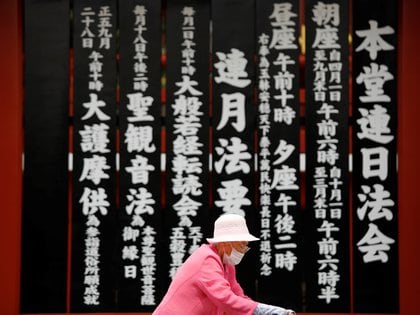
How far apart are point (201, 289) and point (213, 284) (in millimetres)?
96

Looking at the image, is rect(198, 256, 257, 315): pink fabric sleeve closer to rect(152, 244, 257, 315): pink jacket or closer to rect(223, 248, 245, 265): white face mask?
rect(152, 244, 257, 315): pink jacket

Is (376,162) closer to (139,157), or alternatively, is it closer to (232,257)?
(139,157)

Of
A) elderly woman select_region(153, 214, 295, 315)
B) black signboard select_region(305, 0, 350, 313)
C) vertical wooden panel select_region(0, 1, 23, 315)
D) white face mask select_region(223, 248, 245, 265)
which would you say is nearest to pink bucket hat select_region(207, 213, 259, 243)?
elderly woman select_region(153, 214, 295, 315)

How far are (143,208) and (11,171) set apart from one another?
3.20 feet

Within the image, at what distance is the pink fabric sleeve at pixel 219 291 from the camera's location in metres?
4.45

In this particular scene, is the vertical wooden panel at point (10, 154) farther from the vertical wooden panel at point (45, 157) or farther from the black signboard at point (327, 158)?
the black signboard at point (327, 158)

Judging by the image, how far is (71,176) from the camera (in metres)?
6.45

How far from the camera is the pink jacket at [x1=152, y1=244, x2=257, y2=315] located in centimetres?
450

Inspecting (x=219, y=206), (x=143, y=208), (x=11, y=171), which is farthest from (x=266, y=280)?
(x=11, y=171)

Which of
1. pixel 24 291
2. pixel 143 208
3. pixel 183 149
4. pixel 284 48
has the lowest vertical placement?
pixel 24 291

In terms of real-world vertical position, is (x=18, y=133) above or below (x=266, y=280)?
above

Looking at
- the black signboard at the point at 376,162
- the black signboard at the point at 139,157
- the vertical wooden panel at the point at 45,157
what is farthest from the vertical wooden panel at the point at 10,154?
the black signboard at the point at 376,162

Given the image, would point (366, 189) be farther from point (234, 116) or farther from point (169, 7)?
point (169, 7)

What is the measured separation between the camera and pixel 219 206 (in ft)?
20.9
